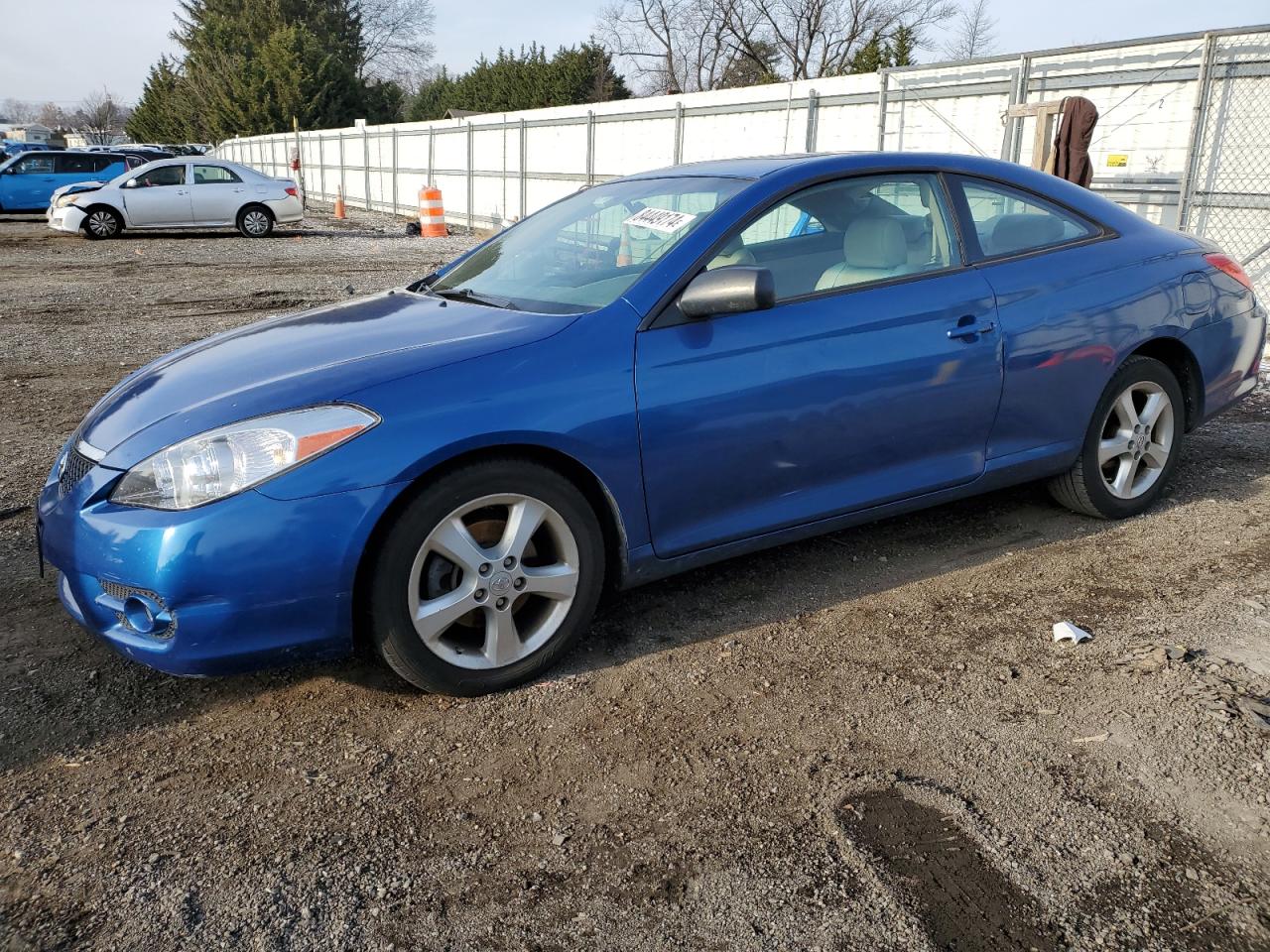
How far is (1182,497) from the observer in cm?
486

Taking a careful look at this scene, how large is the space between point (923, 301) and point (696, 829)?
2150 millimetres

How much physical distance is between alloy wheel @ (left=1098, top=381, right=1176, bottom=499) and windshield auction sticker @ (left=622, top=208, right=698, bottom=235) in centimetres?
207

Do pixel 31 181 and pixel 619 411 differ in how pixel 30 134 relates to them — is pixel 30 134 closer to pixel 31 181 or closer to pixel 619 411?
pixel 31 181

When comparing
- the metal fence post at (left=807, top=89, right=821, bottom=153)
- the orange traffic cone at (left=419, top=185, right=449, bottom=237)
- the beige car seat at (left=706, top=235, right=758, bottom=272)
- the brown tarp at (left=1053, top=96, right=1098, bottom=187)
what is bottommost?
the orange traffic cone at (left=419, top=185, right=449, bottom=237)

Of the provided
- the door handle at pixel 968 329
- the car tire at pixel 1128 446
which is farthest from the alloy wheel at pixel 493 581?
the car tire at pixel 1128 446

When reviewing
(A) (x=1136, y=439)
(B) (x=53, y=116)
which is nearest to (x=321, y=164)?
(A) (x=1136, y=439)

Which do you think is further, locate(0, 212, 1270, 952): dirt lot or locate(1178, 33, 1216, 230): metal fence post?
locate(1178, 33, 1216, 230): metal fence post

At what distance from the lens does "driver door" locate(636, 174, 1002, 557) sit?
327cm

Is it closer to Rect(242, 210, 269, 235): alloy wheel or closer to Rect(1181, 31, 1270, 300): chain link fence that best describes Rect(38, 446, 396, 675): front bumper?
Rect(1181, 31, 1270, 300): chain link fence

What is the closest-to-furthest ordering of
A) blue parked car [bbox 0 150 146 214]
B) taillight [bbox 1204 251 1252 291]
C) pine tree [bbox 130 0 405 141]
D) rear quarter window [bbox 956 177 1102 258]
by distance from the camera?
rear quarter window [bbox 956 177 1102 258], taillight [bbox 1204 251 1252 291], blue parked car [bbox 0 150 146 214], pine tree [bbox 130 0 405 141]

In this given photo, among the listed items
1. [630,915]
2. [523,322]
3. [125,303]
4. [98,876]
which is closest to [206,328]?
[125,303]

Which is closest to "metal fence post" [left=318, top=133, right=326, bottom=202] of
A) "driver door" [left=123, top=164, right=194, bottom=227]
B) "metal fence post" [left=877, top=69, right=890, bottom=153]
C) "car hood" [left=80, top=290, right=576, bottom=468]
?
"driver door" [left=123, top=164, right=194, bottom=227]

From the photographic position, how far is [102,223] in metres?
19.6

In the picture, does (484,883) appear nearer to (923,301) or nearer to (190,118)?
(923,301)
